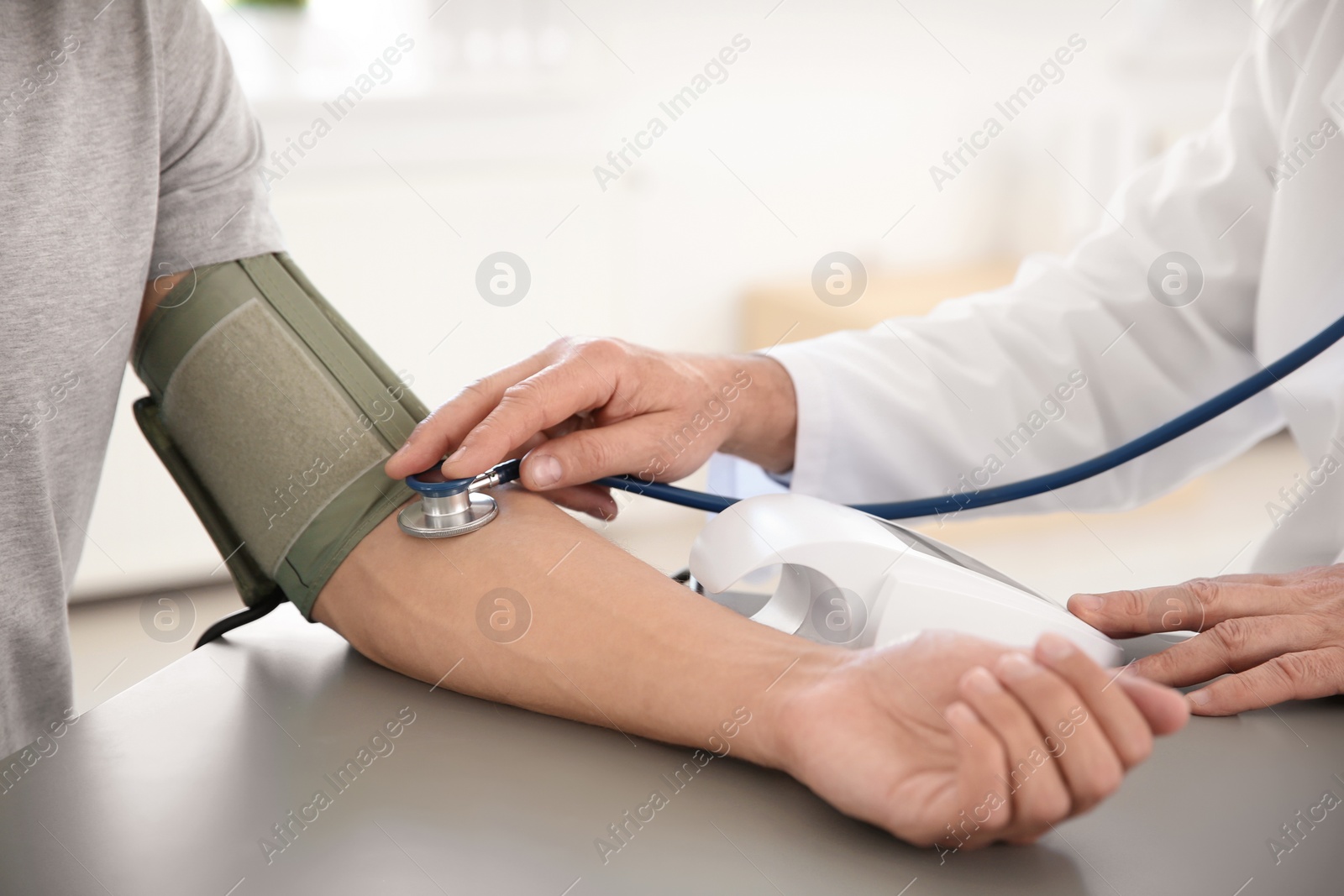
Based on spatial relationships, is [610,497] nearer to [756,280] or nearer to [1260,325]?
[1260,325]

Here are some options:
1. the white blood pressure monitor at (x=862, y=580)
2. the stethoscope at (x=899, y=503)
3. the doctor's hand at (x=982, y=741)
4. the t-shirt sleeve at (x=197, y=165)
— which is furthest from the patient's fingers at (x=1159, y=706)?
the t-shirt sleeve at (x=197, y=165)

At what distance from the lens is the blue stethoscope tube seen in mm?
846

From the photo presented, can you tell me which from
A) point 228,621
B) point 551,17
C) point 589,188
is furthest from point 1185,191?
point 551,17

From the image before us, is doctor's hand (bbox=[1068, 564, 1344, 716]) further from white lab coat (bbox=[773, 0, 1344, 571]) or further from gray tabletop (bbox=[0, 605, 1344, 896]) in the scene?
white lab coat (bbox=[773, 0, 1344, 571])

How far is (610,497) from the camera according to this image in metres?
0.90

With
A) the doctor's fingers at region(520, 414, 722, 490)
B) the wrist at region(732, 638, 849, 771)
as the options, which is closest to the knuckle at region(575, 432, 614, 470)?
the doctor's fingers at region(520, 414, 722, 490)

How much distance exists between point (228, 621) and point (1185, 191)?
1.01m

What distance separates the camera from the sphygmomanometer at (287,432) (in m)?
0.80

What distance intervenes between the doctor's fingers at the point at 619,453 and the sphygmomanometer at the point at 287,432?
2 centimetres

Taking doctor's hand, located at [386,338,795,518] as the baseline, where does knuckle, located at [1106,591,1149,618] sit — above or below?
above

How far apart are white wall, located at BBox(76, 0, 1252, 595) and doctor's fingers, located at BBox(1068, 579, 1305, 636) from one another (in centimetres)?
212

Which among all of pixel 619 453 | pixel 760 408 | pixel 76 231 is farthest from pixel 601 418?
pixel 76 231

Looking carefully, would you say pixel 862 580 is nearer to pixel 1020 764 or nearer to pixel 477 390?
pixel 1020 764

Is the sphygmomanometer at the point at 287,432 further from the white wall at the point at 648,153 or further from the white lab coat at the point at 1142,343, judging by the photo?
the white wall at the point at 648,153
